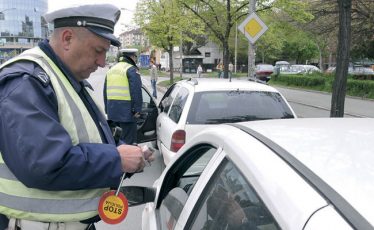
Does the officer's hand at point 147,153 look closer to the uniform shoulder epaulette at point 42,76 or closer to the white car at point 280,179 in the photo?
the white car at point 280,179

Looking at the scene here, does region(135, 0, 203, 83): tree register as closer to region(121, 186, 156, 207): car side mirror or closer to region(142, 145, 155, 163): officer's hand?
region(121, 186, 156, 207): car side mirror

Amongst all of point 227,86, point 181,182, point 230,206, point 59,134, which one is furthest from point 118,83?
point 230,206

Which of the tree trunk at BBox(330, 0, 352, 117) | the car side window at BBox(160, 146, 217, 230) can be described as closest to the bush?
the tree trunk at BBox(330, 0, 352, 117)

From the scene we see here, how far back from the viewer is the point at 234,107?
5.29 metres

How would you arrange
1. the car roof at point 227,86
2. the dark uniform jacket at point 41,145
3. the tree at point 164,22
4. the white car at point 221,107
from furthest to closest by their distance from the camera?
the tree at point 164,22 < the car roof at point 227,86 < the white car at point 221,107 < the dark uniform jacket at point 41,145

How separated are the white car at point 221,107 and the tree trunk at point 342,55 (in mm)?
4178

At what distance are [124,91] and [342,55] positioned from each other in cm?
506

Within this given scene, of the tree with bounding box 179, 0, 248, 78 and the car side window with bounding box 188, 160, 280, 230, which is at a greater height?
the tree with bounding box 179, 0, 248, 78

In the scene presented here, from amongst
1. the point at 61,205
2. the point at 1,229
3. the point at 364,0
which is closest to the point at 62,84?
the point at 61,205

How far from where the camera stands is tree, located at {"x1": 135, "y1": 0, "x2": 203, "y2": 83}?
85.9 feet

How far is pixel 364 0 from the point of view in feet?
71.7

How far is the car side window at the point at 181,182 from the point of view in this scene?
2.18 m

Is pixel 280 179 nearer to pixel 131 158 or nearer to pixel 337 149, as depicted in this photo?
pixel 337 149

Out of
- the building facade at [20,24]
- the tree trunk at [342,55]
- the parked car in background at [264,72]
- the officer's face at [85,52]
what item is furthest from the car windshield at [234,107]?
the building facade at [20,24]
